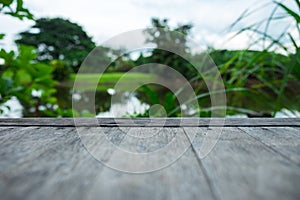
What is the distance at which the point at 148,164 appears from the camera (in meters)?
0.30

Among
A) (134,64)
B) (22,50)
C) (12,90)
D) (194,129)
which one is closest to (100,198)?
(194,129)

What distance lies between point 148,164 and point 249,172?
5.6 inches

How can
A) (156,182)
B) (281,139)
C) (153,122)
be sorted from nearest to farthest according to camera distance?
(156,182), (281,139), (153,122)

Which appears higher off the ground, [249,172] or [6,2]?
[6,2]

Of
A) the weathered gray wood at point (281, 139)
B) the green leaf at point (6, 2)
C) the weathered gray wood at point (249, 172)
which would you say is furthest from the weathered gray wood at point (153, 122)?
the green leaf at point (6, 2)

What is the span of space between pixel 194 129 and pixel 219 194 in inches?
11.5

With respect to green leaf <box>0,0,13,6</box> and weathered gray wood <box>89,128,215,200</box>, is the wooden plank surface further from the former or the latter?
green leaf <box>0,0,13,6</box>

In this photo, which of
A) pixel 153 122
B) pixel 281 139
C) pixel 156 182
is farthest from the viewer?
pixel 153 122

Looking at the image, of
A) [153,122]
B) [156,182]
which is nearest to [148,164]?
[156,182]

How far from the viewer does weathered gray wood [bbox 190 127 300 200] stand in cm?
23

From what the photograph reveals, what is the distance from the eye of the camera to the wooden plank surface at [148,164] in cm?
23

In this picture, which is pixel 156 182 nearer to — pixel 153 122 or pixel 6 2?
pixel 153 122

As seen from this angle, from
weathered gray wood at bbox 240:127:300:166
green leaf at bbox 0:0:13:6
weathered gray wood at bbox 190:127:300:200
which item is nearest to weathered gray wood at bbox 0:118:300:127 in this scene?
weathered gray wood at bbox 240:127:300:166

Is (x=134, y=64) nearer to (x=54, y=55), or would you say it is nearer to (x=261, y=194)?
(x=261, y=194)
